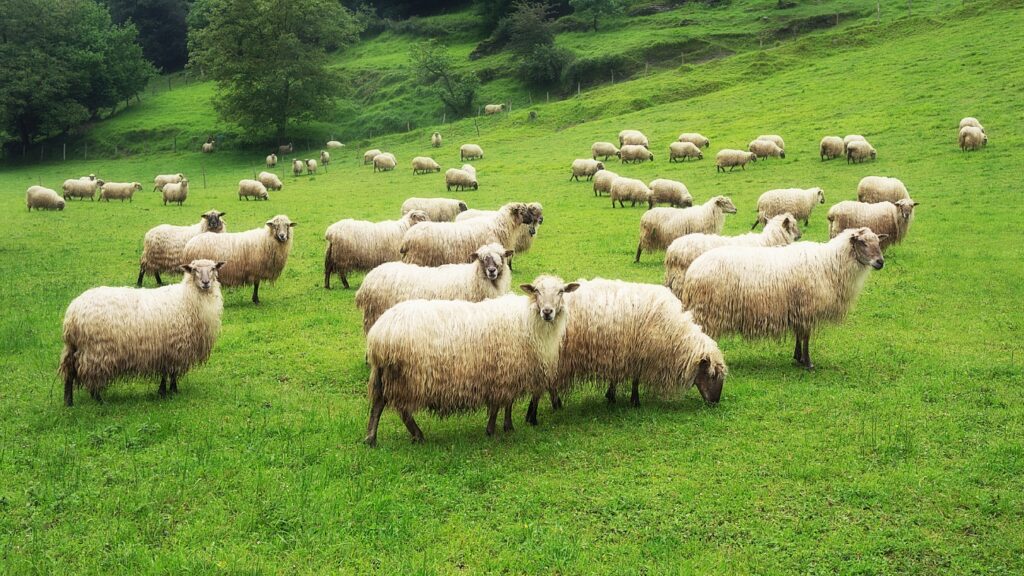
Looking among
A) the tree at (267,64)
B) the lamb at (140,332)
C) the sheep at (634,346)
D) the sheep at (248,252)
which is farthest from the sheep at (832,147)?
the tree at (267,64)

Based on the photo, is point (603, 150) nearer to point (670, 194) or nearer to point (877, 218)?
point (670, 194)

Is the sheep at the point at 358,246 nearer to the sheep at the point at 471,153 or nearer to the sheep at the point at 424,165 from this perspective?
the sheep at the point at 424,165

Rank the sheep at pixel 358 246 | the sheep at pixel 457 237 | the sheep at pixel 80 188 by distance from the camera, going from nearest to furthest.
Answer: the sheep at pixel 457 237, the sheep at pixel 358 246, the sheep at pixel 80 188

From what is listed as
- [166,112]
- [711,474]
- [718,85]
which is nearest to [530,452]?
[711,474]

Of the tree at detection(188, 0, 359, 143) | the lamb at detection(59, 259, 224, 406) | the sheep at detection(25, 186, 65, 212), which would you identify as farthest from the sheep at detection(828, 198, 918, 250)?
the tree at detection(188, 0, 359, 143)

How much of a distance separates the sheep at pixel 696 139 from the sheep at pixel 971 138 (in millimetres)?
10939

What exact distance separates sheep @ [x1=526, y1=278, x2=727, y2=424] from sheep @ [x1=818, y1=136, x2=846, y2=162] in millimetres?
23414

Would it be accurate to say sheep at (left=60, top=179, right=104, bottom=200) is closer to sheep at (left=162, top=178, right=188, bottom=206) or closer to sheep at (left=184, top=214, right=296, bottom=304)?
sheep at (left=162, top=178, right=188, bottom=206)

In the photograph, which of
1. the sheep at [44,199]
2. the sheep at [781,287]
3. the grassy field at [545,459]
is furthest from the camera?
the sheep at [44,199]

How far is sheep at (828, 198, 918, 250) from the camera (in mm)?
17688

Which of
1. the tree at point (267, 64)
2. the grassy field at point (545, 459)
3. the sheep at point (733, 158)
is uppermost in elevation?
the tree at point (267, 64)

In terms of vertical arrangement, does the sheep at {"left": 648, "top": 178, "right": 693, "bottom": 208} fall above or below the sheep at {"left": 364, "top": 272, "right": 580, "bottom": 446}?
above

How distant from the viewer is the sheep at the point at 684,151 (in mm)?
33719

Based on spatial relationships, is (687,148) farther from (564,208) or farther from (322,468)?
(322,468)
